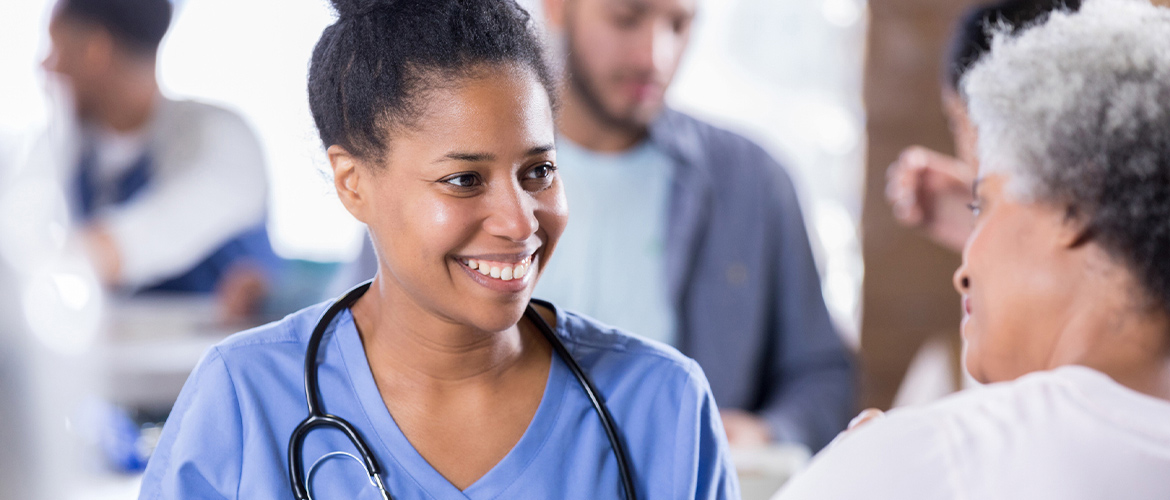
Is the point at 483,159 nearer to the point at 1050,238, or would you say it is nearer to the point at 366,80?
the point at 366,80

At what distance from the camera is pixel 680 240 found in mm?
1759

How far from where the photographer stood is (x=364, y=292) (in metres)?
1.01

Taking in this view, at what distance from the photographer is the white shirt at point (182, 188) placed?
2.33 m

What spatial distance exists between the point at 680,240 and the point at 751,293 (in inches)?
6.3

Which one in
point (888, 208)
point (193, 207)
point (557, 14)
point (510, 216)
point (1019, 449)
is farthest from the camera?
point (888, 208)

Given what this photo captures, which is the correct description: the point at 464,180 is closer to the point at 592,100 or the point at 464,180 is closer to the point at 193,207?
the point at 592,100

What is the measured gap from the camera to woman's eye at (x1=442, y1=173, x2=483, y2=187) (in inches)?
33.4

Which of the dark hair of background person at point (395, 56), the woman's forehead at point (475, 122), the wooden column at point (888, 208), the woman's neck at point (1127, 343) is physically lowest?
the wooden column at point (888, 208)

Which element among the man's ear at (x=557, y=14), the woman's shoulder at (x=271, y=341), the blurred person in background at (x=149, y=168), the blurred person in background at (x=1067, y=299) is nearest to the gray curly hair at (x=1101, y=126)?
the blurred person in background at (x=1067, y=299)

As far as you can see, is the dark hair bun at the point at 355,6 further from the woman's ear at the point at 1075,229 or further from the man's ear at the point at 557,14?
the man's ear at the point at 557,14

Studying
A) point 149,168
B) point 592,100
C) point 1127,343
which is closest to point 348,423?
point 1127,343

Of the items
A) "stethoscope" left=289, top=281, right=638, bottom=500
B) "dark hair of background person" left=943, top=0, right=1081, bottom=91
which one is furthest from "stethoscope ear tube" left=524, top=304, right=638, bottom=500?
"dark hair of background person" left=943, top=0, right=1081, bottom=91

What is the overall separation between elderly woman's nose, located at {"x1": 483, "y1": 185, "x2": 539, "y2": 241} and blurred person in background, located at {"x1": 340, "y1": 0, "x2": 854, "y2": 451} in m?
0.83

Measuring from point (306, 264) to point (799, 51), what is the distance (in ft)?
4.98
